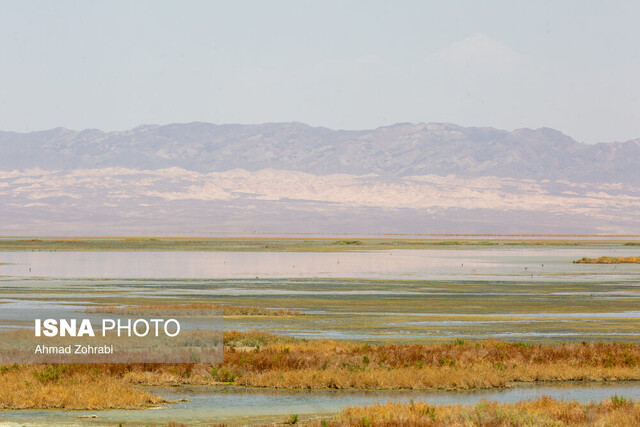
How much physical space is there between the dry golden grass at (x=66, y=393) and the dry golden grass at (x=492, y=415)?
15.2 feet

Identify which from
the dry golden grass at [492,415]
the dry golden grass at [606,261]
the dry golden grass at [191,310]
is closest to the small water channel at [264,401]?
the dry golden grass at [492,415]

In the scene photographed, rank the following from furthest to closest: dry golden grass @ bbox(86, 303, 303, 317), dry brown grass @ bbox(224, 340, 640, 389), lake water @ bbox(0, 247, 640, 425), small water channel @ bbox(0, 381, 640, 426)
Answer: dry golden grass @ bbox(86, 303, 303, 317) → dry brown grass @ bbox(224, 340, 640, 389) → lake water @ bbox(0, 247, 640, 425) → small water channel @ bbox(0, 381, 640, 426)

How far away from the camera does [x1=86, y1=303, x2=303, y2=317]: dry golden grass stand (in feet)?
132

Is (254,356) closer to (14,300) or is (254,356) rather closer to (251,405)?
(251,405)

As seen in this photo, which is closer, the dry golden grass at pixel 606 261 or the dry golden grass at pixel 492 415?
the dry golden grass at pixel 492 415

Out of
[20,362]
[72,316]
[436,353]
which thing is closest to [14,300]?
[72,316]

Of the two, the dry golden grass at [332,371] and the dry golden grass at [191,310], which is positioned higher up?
the dry golden grass at [332,371]

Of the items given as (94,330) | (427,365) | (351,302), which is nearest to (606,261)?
(351,302)

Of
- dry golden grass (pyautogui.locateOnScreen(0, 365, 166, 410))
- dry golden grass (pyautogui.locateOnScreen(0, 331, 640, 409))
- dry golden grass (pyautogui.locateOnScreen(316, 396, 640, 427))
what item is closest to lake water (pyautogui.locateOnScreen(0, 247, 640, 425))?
dry golden grass (pyautogui.locateOnScreen(0, 365, 166, 410))

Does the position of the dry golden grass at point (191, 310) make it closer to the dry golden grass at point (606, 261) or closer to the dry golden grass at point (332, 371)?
the dry golden grass at point (332, 371)

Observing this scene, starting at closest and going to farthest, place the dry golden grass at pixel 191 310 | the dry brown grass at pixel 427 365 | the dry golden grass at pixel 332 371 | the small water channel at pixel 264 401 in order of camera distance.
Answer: the small water channel at pixel 264 401
the dry golden grass at pixel 332 371
the dry brown grass at pixel 427 365
the dry golden grass at pixel 191 310

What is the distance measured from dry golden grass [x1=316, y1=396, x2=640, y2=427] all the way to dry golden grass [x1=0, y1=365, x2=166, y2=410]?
4637 mm

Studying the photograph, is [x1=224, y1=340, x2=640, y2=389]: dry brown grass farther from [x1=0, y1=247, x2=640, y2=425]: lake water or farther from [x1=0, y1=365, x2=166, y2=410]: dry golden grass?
[x1=0, y1=365, x2=166, y2=410]: dry golden grass

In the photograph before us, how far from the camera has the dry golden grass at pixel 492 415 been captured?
58.9 feet
